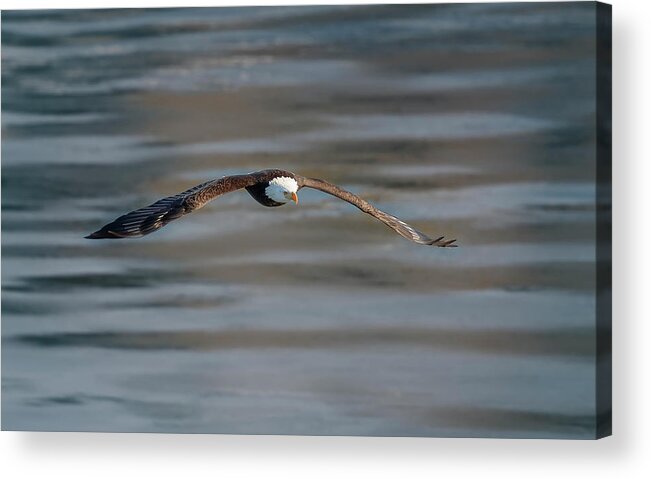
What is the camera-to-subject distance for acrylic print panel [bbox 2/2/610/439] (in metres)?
8.78

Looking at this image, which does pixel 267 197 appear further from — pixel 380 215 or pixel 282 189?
Answer: pixel 380 215

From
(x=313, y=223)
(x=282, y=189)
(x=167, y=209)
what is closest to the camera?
(x=167, y=209)

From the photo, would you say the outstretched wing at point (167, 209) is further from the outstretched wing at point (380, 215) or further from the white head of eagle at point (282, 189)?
the outstretched wing at point (380, 215)

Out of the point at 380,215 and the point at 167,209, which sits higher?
the point at 380,215

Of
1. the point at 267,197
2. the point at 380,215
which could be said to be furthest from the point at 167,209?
the point at 380,215

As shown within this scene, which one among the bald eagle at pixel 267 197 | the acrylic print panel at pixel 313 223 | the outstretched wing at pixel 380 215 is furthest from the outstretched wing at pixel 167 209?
the outstretched wing at pixel 380 215

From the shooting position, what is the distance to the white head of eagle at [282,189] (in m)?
8.80

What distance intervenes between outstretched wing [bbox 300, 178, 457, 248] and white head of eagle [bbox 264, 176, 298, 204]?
54 millimetres

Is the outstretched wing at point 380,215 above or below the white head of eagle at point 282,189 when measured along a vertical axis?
below

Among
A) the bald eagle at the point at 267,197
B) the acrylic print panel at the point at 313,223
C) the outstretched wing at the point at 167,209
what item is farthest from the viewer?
the acrylic print panel at the point at 313,223

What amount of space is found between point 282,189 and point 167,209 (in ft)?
1.82

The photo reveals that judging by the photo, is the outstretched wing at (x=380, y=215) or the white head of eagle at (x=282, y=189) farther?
the white head of eagle at (x=282, y=189)

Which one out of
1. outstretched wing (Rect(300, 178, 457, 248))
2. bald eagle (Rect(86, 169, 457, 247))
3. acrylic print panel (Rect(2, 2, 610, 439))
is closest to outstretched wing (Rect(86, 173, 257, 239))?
bald eagle (Rect(86, 169, 457, 247))

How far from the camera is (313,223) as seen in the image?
894 centimetres
